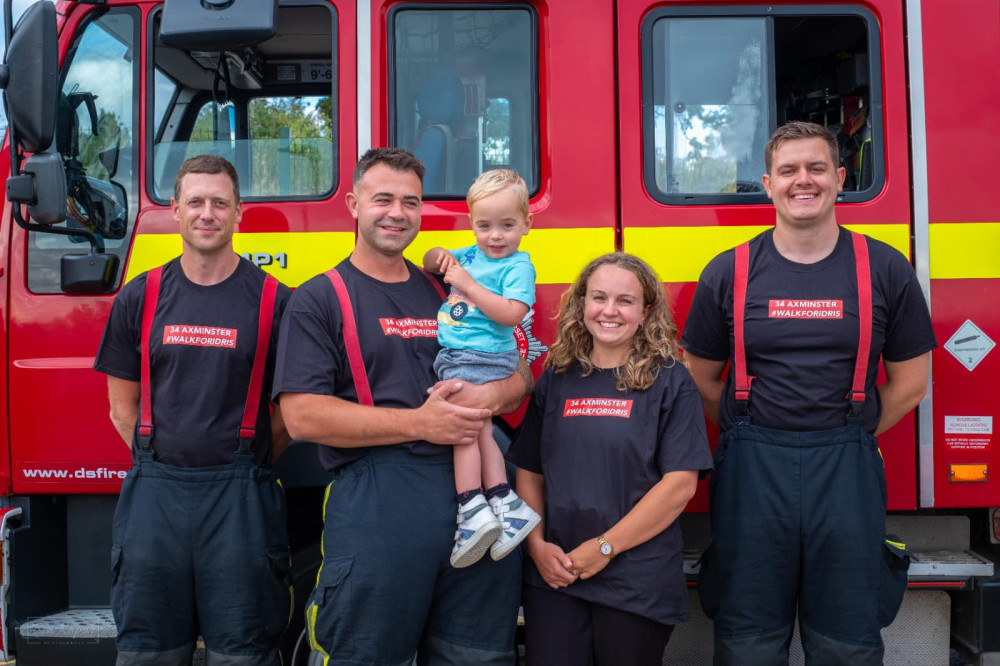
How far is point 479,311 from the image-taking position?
2.49m

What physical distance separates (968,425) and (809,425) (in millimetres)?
855

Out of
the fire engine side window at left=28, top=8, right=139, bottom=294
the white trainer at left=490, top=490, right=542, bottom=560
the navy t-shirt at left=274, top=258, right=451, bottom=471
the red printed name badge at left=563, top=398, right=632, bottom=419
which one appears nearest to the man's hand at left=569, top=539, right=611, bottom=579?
the white trainer at left=490, top=490, right=542, bottom=560

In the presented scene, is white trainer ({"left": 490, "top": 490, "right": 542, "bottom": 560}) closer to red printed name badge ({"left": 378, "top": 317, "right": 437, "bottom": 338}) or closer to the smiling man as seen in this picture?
red printed name badge ({"left": 378, "top": 317, "right": 437, "bottom": 338})

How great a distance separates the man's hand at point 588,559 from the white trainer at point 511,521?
0.15 m

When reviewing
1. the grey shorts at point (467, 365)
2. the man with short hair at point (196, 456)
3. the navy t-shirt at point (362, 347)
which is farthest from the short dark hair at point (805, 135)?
the man with short hair at point (196, 456)

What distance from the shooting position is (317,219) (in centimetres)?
311

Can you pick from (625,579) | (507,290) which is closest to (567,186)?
(507,290)

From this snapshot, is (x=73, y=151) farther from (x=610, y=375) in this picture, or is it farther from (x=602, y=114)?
(x=610, y=375)

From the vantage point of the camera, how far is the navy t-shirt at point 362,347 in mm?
2355

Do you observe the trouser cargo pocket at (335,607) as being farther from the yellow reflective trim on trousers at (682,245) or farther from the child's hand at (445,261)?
the yellow reflective trim on trousers at (682,245)

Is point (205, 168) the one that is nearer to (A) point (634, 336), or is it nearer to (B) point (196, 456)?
(B) point (196, 456)

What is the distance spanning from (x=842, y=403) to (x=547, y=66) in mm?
1610

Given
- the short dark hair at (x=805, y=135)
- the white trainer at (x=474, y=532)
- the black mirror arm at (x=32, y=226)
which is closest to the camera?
the white trainer at (x=474, y=532)

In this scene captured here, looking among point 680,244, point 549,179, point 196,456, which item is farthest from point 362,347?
point 680,244
